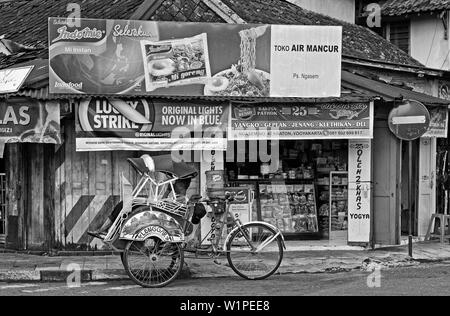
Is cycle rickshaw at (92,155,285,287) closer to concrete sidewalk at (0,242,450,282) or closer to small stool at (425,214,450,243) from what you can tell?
concrete sidewalk at (0,242,450,282)

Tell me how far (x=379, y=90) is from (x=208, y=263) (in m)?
4.77

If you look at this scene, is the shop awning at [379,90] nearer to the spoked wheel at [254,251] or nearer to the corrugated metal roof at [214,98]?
the corrugated metal roof at [214,98]

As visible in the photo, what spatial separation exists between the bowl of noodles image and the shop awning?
170 centimetres

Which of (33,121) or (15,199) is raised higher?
(33,121)

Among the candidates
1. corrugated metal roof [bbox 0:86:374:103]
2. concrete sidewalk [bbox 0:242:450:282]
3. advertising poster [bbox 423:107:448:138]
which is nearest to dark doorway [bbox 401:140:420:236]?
advertising poster [bbox 423:107:448:138]

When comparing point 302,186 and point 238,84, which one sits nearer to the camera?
point 238,84

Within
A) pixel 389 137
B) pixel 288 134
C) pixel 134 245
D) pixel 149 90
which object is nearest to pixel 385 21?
pixel 389 137

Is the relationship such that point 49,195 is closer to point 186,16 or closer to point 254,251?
point 186,16

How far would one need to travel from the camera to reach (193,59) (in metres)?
12.2

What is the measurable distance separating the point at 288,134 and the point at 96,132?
141 inches

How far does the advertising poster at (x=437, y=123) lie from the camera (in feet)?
45.9

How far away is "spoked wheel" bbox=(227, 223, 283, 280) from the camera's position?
9805mm

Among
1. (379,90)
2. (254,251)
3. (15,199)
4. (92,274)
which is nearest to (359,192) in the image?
(379,90)
